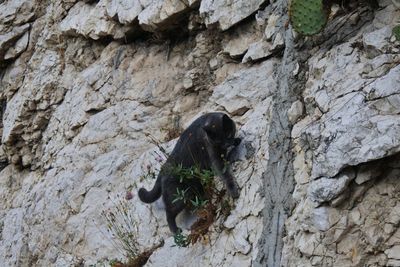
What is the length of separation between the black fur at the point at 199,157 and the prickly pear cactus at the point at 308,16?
127 cm

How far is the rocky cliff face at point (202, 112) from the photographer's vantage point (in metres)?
5.58

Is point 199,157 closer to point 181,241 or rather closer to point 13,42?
point 181,241

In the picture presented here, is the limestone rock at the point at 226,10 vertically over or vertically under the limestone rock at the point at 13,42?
under

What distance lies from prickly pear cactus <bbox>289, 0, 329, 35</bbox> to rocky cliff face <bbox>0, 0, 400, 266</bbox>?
29 cm

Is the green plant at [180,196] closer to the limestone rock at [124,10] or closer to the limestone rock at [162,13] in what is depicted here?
the limestone rock at [162,13]

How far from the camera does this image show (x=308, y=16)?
6828 mm

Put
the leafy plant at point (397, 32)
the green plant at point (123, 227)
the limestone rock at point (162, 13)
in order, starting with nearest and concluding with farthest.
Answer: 1. the leafy plant at point (397, 32)
2. the green plant at point (123, 227)
3. the limestone rock at point (162, 13)

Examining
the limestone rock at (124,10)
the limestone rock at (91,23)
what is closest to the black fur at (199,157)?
the limestone rock at (124,10)

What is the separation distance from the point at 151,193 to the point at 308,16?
9.18ft

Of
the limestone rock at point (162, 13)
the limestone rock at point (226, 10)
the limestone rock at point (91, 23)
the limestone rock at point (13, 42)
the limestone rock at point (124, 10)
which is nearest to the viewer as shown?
the limestone rock at point (226, 10)

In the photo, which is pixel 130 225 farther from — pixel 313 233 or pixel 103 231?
pixel 313 233

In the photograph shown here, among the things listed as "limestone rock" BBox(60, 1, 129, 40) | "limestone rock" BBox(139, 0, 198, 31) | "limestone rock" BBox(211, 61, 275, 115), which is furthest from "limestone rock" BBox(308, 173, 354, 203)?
"limestone rock" BBox(60, 1, 129, 40)

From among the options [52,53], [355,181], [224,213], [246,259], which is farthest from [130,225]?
[52,53]

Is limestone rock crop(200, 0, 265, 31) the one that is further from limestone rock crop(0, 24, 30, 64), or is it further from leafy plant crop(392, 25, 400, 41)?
limestone rock crop(0, 24, 30, 64)
